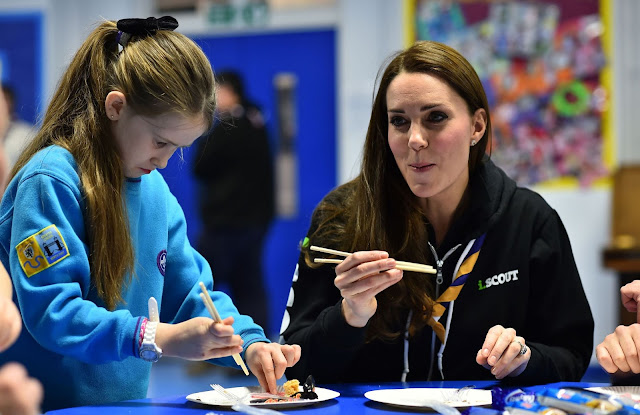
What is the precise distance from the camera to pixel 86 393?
171 cm

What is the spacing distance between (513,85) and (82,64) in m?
4.24

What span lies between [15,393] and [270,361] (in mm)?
826

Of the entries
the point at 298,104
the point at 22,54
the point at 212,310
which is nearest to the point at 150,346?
the point at 212,310

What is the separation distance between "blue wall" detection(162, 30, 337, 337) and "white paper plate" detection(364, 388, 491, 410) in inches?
178

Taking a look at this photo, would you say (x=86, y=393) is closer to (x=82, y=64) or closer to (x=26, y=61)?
(x=82, y=64)

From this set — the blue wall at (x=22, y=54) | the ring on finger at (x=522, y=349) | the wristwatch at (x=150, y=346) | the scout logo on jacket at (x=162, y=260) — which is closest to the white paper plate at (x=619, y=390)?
the ring on finger at (x=522, y=349)

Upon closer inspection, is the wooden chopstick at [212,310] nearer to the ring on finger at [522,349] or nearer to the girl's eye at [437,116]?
the ring on finger at [522,349]

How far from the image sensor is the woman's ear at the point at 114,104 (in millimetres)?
1726

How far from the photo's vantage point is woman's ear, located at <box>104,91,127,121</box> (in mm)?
1726

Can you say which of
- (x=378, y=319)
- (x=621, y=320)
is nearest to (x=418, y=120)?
(x=378, y=319)

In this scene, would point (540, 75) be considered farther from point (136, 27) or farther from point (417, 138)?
point (136, 27)

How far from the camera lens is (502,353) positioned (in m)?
1.73

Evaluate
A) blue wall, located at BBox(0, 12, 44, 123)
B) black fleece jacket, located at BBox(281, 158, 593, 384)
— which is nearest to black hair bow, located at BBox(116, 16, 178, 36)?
black fleece jacket, located at BBox(281, 158, 593, 384)

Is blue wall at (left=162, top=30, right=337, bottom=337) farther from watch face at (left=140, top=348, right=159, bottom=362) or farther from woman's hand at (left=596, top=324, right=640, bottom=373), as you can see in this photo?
Result: watch face at (left=140, top=348, right=159, bottom=362)
